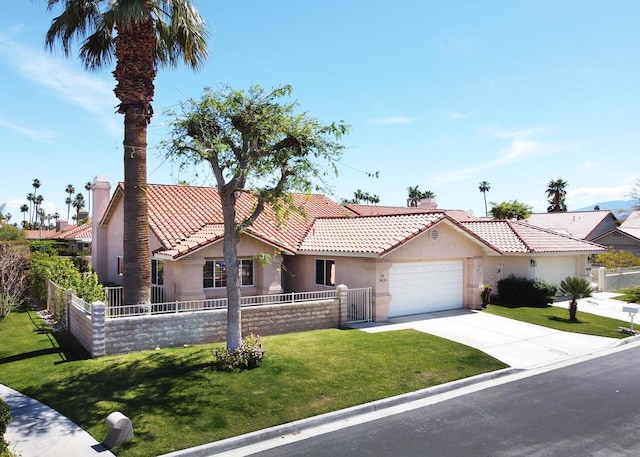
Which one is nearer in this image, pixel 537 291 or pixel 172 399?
pixel 172 399

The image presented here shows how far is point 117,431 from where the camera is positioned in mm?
7562

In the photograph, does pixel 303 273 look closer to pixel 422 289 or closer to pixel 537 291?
pixel 422 289

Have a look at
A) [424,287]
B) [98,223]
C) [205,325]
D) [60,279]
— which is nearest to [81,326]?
[205,325]

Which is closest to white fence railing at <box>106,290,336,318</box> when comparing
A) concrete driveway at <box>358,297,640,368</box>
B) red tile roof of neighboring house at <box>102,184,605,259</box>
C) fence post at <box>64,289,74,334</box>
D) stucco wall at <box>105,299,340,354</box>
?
stucco wall at <box>105,299,340,354</box>

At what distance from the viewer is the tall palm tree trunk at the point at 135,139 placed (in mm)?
14773

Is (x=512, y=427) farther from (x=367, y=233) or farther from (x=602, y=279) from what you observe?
(x=602, y=279)

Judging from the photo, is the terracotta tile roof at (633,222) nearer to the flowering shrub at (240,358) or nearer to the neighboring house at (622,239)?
the neighboring house at (622,239)

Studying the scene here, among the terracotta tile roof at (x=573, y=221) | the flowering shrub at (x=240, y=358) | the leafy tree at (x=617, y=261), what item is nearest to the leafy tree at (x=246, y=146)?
the flowering shrub at (x=240, y=358)

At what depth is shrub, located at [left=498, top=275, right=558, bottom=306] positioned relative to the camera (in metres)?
22.5

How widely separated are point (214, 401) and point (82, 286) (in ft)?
32.7

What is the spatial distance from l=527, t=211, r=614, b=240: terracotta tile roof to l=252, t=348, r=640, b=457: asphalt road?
45.9 meters

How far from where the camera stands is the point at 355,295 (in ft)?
57.9

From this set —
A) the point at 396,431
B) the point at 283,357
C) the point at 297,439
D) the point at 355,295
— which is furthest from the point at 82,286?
the point at 396,431

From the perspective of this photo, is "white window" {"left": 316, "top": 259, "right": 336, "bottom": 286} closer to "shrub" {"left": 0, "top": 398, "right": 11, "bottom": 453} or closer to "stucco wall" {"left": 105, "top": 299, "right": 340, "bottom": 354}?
"stucco wall" {"left": 105, "top": 299, "right": 340, "bottom": 354}
